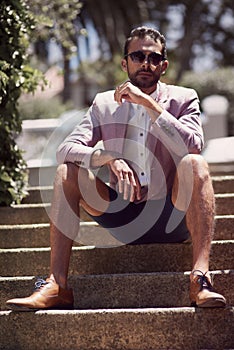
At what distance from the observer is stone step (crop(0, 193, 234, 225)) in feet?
15.2

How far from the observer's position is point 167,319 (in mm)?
3328

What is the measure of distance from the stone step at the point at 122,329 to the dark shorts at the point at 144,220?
1.68ft

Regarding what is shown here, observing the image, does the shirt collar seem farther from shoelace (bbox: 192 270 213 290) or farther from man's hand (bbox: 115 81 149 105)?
shoelace (bbox: 192 270 213 290)

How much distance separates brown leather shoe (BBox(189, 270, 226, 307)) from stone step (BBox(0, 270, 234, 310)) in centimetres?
28

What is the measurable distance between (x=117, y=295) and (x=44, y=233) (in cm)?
81

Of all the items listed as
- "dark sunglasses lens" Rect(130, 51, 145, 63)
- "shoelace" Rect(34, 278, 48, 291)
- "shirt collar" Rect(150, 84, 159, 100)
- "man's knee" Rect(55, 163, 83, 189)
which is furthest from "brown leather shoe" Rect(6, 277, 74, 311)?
"dark sunglasses lens" Rect(130, 51, 145, 63)

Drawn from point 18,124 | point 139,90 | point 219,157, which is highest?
point 139,90

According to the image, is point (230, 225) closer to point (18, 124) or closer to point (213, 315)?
point (213, 315)

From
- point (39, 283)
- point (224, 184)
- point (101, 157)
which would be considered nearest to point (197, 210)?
→ point (101, 157)

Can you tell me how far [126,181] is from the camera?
3557mm

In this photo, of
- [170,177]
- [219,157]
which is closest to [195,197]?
[170,177]

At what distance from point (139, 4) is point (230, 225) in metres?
18.1

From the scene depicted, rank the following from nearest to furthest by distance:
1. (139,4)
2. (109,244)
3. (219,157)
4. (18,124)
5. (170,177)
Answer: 1. (170,177)
2. (109,244)
3. (18,124)
4. (219,157)
5. (139,4)

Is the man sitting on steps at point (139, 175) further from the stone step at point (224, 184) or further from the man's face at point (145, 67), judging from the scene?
the stone step at point (224, 184)
